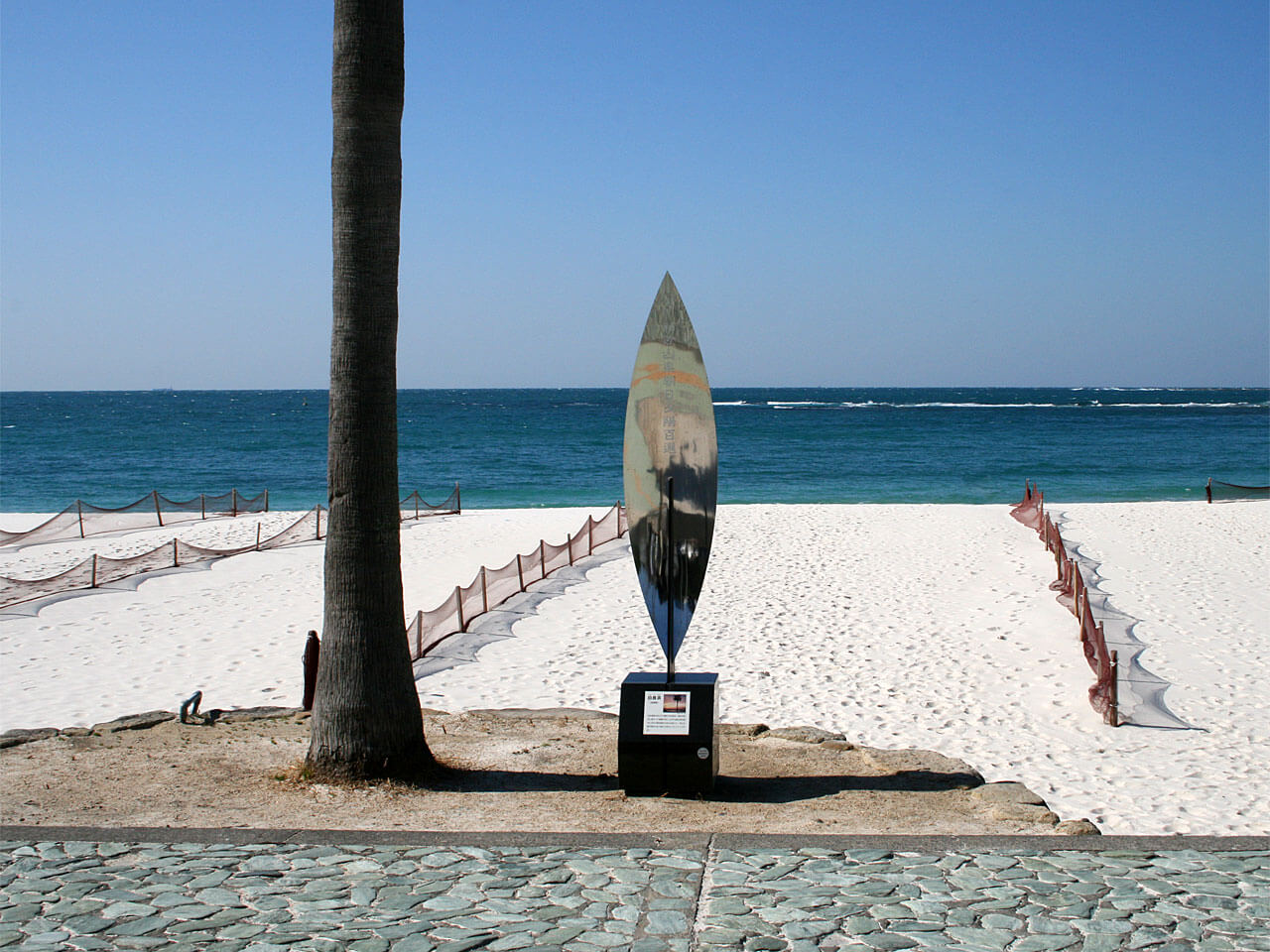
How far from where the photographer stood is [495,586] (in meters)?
17.2

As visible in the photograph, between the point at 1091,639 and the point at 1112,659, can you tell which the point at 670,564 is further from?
the point at 1091,639

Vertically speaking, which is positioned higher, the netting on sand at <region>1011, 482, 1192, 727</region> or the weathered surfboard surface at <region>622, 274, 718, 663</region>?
the weathered surfboard surface at <region>622, 274, 718, 663</region>

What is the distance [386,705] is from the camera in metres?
7.69

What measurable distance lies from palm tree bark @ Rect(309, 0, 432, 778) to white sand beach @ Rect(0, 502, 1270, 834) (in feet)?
10.5

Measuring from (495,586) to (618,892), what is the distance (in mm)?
11845

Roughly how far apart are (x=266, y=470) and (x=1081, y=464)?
4063 cm

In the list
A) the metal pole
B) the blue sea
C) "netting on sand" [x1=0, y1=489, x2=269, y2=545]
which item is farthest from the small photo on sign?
the blue sea

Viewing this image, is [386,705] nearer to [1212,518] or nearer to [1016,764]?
[1016,764]

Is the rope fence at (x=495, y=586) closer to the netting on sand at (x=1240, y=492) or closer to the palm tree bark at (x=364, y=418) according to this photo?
the palm tree bark at (x=364, y=418)

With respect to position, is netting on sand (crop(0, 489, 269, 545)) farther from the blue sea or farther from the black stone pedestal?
the black stone pedestal

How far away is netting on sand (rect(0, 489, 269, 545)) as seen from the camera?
82.5ft

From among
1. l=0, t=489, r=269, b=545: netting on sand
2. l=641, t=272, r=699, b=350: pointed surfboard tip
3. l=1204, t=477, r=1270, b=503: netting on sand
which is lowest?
l=0, t=489, r=269, b=545: netting on sand

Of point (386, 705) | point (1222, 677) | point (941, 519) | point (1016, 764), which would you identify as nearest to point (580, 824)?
point (386, 705)

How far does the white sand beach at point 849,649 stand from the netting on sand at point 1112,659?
0.21 metres
